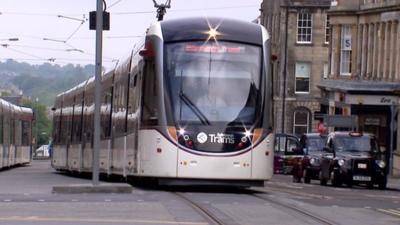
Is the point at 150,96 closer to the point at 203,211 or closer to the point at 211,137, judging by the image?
the point at 211,137

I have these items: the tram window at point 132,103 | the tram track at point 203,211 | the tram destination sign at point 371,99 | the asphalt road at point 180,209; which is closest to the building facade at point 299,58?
the tram destination sign at point 371,99

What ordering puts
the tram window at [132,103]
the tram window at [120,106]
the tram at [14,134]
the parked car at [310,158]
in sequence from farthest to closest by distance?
the tram at [14,134] < the parked car at [310,158] < the tram window at [120,106] < the tram window at [132,103]

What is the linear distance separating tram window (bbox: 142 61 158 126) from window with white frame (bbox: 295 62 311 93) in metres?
56.5

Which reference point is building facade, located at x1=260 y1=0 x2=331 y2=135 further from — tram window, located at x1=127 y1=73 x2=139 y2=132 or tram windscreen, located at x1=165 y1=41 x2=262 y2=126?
tram windscreen, located at x1=165 y1=41 x2=262 y2=126

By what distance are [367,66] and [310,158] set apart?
806 inches

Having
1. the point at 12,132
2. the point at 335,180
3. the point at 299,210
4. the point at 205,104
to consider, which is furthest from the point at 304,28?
the point at 299,210

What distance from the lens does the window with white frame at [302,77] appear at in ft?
265

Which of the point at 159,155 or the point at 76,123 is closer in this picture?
the point at 159,155

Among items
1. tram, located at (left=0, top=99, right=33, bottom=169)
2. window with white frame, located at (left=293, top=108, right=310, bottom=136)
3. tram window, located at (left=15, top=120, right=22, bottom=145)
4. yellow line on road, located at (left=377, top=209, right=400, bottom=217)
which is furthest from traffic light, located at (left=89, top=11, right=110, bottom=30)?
window with white frame, located at (left=293, top=108, right=310, bottom=136)

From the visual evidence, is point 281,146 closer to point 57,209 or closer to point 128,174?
point 128,174

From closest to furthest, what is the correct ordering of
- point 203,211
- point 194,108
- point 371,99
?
point 203,211 → point 194,108 → point 371,99

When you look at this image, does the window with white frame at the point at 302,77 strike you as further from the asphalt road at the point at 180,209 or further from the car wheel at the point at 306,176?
the asphalt road at the point at 180,209

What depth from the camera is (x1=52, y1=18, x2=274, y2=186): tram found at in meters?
23.7

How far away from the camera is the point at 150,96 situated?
24328 mm
